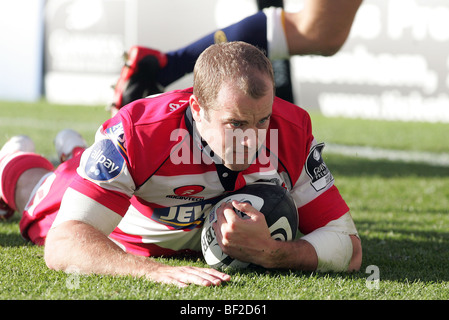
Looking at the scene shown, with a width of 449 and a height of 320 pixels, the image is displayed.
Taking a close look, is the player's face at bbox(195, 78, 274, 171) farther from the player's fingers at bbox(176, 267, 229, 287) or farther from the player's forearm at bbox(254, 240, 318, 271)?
the player's fingers at bbox(176, 267, 229, 287)

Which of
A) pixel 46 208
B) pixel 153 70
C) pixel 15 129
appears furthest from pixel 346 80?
pixel 46 208

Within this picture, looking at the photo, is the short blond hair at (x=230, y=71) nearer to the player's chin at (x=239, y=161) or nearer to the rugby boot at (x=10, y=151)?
the player's chin at (x=239, y=161)

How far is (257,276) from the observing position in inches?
109

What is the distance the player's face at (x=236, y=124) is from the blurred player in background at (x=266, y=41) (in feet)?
4.25

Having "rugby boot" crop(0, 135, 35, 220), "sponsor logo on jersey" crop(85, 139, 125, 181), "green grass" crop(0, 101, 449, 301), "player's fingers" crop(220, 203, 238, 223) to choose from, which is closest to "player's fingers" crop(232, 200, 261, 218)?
"player's fingers" crop(220, 203, 238, 223)

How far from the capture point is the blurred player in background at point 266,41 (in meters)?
3.84

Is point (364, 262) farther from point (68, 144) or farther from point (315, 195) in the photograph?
point (68, 144)

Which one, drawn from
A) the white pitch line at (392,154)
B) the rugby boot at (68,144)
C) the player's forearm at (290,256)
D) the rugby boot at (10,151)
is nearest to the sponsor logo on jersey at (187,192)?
the player's forearm at (290,256)

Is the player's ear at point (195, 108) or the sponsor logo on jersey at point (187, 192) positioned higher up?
the player's ear at point (195, 108)

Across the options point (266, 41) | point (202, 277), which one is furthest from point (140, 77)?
point (202, 277)

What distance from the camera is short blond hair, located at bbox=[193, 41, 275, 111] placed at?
263cm

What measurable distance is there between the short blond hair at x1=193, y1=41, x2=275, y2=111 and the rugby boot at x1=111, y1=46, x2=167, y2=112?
1.33m

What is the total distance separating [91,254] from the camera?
2658 millimetres

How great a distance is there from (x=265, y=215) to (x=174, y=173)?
17.1 inches
